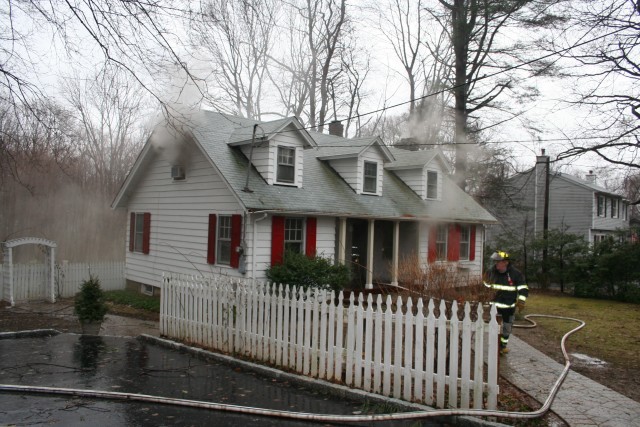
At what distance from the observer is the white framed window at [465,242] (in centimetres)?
1962

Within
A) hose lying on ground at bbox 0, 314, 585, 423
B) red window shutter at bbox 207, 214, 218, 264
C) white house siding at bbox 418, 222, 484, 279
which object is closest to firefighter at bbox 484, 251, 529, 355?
hose lying on ground at bbox 0, 314, 585, 423

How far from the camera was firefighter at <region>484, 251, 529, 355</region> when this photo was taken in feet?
27.0

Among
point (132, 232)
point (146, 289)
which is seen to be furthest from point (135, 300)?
point (132, 232)

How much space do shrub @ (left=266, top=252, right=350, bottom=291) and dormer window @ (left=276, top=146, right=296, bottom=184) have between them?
223 cm

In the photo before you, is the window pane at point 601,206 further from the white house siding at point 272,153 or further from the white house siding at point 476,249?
the white house siding at point 272,153

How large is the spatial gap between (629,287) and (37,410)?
791 inches

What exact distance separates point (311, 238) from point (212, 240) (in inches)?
107

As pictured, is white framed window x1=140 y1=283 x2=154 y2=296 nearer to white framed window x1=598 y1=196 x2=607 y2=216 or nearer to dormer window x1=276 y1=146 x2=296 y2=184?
dormer window x1=276 y1=146 x2=296 y2=184

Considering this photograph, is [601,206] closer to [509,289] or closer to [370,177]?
[370,177]

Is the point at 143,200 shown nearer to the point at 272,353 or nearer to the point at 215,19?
the point at 272,353

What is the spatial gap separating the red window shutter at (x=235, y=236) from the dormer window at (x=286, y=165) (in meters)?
1.80

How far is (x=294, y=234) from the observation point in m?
14.1

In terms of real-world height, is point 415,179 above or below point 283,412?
above

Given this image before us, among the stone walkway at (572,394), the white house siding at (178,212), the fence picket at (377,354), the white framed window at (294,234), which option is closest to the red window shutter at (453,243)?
the white framed window at (294,234)
